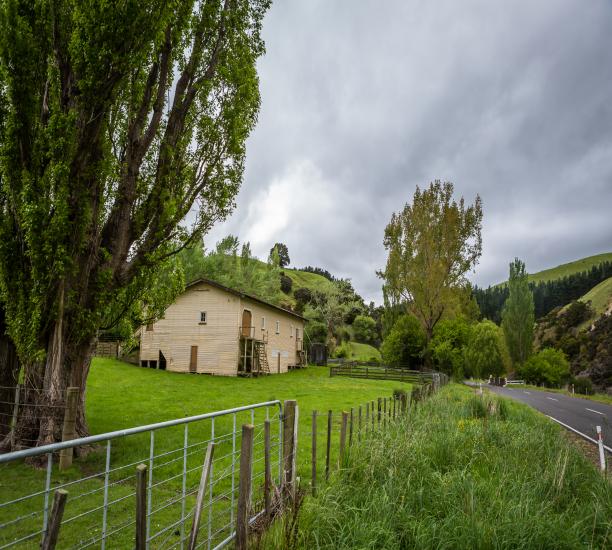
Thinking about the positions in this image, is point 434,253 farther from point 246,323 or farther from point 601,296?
point 601,296

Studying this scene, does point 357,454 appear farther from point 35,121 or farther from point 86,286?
point 35,121

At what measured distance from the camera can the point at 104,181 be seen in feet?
29.1

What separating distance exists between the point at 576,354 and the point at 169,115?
245ft

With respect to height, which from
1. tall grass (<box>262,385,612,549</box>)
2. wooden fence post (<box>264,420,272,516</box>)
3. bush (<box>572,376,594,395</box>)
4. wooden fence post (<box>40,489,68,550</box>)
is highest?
wooden fence post (<box>40,489,68,550</box>)

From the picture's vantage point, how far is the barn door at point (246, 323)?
31684 millimetres

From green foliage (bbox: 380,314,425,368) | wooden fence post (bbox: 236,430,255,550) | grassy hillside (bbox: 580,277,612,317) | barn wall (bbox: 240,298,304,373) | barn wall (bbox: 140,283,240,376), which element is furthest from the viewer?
grassy hillside (bbox: 580,277,612,317)

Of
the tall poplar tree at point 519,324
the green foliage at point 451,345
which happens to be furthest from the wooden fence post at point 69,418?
the tall poplar tree at point 519,324

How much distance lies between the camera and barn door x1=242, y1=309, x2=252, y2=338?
3168 cm

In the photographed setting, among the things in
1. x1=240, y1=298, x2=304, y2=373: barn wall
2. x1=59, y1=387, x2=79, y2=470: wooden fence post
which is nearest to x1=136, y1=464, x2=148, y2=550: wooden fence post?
x1=59, y1=387, x2=79, y2=470: wooden fence post

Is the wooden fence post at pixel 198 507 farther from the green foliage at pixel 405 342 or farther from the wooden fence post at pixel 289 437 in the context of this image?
the green foliage at pixel 405 342

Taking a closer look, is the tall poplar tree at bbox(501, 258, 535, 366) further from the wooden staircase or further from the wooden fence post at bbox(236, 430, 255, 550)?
the wooden fence post at bbox(236, 430, 255, 550)

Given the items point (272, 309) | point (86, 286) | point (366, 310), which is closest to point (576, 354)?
point (366, 310)

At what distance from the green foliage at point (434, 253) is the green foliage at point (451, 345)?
3.29ft

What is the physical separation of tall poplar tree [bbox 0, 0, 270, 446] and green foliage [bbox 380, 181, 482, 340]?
27332 millimetres
